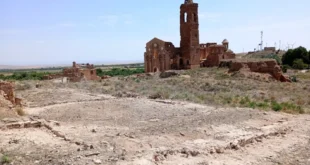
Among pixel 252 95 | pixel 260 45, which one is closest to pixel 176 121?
pixel 252 95

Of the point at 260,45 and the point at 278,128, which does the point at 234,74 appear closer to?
the point at 278,128

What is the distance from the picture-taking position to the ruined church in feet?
145

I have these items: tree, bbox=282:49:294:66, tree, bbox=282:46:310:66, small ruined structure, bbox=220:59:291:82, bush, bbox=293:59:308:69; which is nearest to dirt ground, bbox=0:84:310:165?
small ruined structure, bbox=220:59:291:82

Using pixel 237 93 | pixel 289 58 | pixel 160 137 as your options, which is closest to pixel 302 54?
pixel 289 58

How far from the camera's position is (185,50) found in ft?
148

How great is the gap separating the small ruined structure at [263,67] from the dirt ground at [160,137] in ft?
58.7

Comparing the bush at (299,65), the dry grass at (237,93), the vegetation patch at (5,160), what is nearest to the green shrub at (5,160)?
the vegetation patch at (5,160)

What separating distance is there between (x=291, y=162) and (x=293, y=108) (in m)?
7.99

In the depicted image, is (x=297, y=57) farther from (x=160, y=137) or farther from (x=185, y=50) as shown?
(x=160, y=137)

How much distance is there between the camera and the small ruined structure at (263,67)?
31.7 metres

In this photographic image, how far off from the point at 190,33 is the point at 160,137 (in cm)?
3564

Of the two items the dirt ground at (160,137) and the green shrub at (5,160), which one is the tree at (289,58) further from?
the green shrub at (5,160)

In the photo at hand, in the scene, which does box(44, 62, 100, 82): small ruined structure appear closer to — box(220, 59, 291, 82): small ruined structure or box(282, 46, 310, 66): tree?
box(220, 59, 291, 82): small ruined structure

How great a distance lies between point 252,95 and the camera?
20.5m
